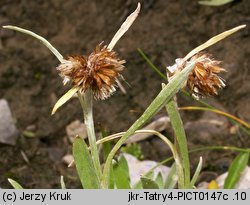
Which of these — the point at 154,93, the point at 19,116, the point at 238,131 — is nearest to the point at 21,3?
the point at 19,116

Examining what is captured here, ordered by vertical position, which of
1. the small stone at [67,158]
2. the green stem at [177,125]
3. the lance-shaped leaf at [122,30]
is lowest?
the green stem at [177,125]

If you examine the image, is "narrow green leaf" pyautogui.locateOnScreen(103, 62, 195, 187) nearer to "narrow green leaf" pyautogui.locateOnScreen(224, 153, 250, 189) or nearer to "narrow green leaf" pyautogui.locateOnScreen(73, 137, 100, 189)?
"narrow green leaf" pyautogui.locateOnScreen(73, 137, 100, 189)

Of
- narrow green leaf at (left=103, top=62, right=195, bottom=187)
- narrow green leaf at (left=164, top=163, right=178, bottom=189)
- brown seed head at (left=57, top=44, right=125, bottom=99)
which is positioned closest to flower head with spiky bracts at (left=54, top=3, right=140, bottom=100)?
brown seed head at (left=57, top=44, right=125, bottom=99)

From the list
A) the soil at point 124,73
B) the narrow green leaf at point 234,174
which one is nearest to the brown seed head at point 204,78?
the narrow green leaf at point 234,174

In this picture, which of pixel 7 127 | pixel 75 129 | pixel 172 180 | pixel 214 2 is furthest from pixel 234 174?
pixel 214 2

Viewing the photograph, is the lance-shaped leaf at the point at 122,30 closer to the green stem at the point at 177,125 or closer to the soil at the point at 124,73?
the green stem at the point at 177,125

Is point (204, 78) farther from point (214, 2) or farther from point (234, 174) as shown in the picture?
point (214, 2)
